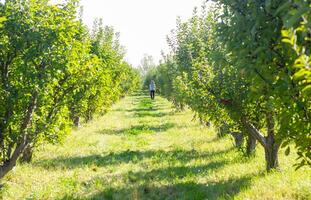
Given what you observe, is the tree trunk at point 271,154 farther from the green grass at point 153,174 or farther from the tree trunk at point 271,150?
the green grass at point 153,174

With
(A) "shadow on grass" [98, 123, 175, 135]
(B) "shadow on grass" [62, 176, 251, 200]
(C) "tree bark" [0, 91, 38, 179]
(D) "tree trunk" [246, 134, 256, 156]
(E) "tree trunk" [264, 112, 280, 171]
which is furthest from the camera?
(A) "shadow on grass" [98, 123, 175, 135]

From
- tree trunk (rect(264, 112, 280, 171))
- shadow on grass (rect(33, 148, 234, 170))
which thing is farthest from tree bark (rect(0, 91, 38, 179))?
tree trunk (rect(264, 112, 280, 171))

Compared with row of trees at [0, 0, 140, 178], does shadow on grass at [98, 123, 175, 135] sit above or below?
below

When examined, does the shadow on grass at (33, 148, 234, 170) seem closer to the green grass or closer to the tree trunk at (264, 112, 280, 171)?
the green grass

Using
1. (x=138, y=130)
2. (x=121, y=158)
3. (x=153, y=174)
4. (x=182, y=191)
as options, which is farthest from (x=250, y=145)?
(x=138, y=130)

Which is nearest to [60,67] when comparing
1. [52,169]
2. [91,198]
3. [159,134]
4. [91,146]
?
[91,198]

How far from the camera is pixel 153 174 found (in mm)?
9062

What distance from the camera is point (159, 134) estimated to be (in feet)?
53.7

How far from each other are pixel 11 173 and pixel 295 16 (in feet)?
24.8

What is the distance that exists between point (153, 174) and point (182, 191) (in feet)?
5.38

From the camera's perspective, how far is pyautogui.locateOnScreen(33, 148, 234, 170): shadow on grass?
10067mm

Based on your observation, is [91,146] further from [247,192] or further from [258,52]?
[258,52]

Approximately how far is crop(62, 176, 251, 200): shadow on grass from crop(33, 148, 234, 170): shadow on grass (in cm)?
240

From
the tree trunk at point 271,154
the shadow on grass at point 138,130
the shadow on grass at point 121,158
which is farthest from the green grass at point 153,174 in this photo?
the shadow on grass at point 138,130
